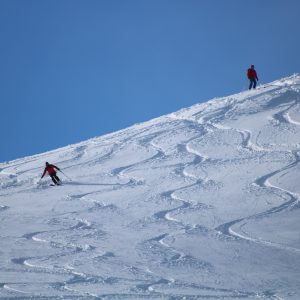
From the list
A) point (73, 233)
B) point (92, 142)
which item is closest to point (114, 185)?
point (73, 233)

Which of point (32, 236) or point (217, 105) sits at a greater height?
point (217, 105)

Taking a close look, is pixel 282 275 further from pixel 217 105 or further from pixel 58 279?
pixel 217 105

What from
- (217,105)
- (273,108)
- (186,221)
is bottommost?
(186,221)

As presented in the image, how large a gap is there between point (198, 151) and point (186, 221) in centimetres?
777

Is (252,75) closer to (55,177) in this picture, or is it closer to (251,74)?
(251,74)

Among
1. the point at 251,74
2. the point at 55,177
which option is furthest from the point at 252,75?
the point at 55,177

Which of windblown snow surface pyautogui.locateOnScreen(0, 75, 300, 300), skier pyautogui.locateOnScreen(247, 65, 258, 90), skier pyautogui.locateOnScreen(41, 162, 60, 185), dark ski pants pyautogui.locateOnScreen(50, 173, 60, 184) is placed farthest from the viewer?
skier pyautogui.locateOnScreen(247, 65, 258, 90)

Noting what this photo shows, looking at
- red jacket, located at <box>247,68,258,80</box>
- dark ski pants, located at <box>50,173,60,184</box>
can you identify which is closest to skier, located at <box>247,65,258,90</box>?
red jacket, located at <box>247,68,258,80</box>

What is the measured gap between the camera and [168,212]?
598 inches

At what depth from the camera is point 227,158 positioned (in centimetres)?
2016

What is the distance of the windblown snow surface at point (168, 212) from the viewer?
9.94m

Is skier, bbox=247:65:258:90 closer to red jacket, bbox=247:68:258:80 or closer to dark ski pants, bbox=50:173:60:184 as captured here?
red jacket, bbox=247:68:258:80

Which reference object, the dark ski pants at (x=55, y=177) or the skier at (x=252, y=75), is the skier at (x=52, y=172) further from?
the skier at (x=252, y=75)

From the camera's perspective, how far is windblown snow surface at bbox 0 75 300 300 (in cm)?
994
